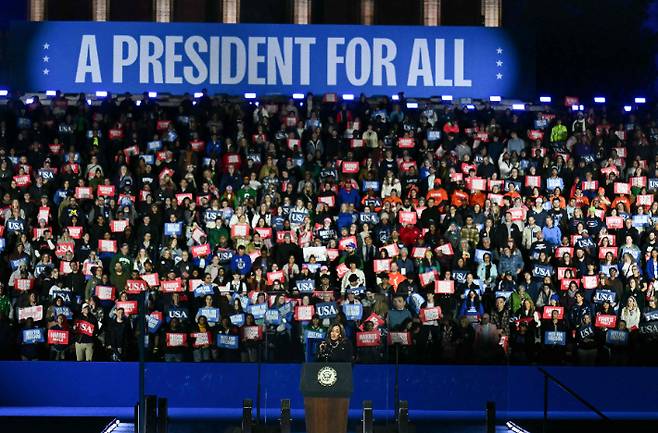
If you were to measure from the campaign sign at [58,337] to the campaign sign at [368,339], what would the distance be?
24.1 feet

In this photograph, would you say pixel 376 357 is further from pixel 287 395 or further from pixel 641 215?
pixel 641 215

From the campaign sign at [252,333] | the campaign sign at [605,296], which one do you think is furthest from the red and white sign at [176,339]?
the campaign sign at [605,296]

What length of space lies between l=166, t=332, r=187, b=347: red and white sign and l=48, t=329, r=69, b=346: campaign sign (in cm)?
354

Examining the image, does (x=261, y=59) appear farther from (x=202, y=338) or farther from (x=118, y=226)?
(x=202, y=338)

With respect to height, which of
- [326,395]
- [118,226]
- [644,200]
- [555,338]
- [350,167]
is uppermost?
[350,167]

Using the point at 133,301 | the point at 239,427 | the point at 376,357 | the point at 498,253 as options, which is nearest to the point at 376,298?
the point at 376,357

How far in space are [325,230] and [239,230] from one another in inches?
66.3

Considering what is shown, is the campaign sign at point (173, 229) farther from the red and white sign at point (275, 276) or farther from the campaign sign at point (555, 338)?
the campaign sign at point (555, 338)

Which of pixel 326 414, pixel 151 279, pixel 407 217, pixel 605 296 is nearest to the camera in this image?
pixel 326 414

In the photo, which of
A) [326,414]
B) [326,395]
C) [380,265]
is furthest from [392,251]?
[326,414]

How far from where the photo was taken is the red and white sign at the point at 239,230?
29.3m

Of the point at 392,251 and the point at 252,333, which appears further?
the point at 392,251

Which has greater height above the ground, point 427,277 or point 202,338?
point 427,277

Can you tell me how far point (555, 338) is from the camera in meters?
26.2
